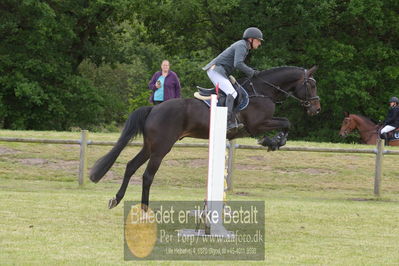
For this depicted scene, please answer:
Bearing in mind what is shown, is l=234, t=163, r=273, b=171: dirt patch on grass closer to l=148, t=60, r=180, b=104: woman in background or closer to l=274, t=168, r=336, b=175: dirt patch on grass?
l=274, t=168, r=336, b=175: dirt patch on grass

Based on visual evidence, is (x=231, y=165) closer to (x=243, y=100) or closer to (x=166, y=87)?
(x=166, y=87)

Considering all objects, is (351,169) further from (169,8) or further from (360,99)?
(169,8)

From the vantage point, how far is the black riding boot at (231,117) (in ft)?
34.2

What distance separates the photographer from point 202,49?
3456cm

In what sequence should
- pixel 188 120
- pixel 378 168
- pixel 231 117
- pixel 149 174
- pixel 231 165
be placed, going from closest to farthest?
1. pixel 149 174
2. pixel 188 120
3. pixel 231 117
4. pixel 231 165
5. pixel 378 168

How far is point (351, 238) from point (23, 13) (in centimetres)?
2477

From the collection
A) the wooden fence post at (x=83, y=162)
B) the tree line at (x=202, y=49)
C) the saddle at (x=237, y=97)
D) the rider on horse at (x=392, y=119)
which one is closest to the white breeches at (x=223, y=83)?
the saddle at (x=237, y=97)

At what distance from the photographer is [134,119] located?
10.4 meters

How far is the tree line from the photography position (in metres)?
31.2

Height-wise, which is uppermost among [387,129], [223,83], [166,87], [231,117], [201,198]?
[387,129]

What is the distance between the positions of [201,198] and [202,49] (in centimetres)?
2125

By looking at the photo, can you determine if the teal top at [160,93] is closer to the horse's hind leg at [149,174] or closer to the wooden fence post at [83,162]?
the wooden fence post at [83,162]

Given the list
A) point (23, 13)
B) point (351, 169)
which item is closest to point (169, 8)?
point (23, 13)

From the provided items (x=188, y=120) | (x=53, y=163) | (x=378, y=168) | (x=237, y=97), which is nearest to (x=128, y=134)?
(x=188, y=120)
